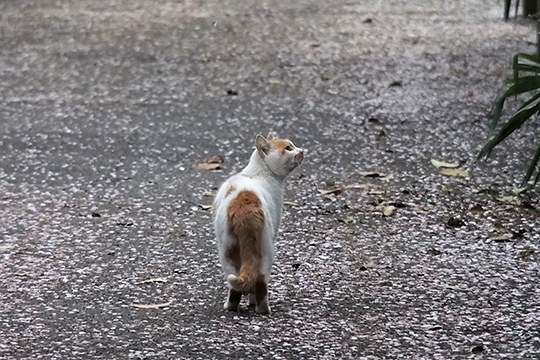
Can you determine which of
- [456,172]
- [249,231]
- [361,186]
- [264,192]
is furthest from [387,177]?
[249,231]

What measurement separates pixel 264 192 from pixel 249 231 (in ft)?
1.03

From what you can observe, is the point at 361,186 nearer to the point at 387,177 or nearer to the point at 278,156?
the point at 387,177

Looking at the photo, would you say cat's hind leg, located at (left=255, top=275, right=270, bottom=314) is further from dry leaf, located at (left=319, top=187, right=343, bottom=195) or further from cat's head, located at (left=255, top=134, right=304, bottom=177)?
dry leaf, located at (left=319, top=187, right=343, bottom=195)

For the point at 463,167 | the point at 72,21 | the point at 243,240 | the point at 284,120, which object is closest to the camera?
the point at 243,240

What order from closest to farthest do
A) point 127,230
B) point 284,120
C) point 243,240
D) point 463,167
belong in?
point 243,240
point 127,230
point 463,167
point 284,120

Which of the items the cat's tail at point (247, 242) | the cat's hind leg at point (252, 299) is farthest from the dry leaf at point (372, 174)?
the cat's tail at point (247, 242)

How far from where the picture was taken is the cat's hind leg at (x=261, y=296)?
429 centimetres

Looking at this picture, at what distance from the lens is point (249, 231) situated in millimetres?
4219

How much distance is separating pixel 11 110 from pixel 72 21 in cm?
368

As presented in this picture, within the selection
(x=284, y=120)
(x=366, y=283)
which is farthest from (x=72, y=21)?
(x=366, y=283)

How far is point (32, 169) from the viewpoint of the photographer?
676cm

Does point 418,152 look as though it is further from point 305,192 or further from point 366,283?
point 366,283

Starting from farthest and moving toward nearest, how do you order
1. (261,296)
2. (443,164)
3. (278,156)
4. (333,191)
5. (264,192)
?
(443,164) → (333,191) → (278,156) → (264,192) → (261,296)

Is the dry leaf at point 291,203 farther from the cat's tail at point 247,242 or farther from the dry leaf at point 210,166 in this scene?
the cat's tail at point 247,242
